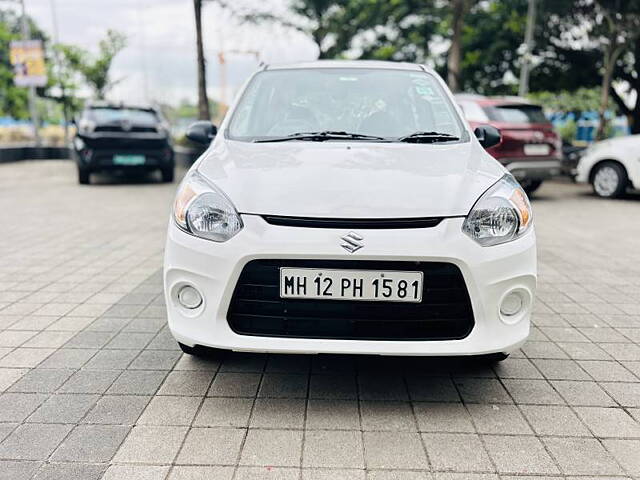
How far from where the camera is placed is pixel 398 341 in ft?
8.15

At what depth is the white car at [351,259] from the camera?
2414 millimetres

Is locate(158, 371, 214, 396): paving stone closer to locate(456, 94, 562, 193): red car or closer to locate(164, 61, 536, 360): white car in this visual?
locate(164, 61, 536, 360): white car

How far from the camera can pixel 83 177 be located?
11758 mm

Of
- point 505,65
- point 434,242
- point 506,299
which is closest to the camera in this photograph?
point 434,242

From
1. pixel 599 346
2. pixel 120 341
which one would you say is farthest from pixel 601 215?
pixel 120 341

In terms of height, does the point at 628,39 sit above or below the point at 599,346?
above

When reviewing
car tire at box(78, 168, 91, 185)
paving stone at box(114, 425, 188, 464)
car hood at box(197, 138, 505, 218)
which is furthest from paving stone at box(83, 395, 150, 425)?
car tire at box(78, 168, 91, 185)

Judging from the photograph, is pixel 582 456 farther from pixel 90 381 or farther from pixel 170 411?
pixel 90 381

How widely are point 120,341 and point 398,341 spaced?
1809 mm

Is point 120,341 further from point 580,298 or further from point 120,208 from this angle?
point 120,208

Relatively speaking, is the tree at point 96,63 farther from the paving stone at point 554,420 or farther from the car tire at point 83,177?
the paving stone at point 554,420

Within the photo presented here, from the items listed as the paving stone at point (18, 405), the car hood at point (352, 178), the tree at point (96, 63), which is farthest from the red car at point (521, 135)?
the tree at point (96, 63)

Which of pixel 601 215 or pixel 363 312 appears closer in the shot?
pixel 363 312

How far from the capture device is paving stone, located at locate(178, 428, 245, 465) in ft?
7.33
